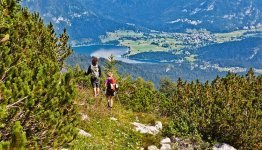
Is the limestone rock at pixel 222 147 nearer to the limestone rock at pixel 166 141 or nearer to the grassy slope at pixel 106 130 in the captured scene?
the limestone rock at pixel 166 141

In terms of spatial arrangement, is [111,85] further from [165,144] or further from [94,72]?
[165,144]

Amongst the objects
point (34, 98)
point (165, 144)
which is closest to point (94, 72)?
point (165, 144)

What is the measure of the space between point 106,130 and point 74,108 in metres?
7.66

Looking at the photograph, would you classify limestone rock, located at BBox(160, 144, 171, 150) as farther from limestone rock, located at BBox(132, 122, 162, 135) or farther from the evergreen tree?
the evergreen tree

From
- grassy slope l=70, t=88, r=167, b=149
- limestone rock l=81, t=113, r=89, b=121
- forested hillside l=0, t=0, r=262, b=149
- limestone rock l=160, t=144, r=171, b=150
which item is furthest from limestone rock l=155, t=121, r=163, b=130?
limestone rock l=81, t=113, r=89, b=121

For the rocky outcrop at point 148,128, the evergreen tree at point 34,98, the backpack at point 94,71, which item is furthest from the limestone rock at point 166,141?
the evergreen tree at point 34,98

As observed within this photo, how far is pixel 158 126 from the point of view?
27.6 metres

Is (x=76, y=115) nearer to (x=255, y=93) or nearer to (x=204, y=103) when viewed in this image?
(x=204, y=103)

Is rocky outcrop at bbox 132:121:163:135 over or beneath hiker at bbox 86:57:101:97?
beneath

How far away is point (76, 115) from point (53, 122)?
240 cm

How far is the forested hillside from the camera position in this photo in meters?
12.8

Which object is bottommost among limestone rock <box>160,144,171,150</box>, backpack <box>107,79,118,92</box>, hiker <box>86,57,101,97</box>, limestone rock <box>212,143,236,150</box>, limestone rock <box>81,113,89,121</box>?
limestone rock <box>212,143,236,150</box>

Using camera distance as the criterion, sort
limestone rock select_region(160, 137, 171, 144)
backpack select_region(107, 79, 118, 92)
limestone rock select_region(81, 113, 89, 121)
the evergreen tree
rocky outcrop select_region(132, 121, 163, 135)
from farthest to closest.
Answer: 1. backpack select_region(107, 79, 118, 92)
2. rocky outcrop select_region(132, 121, 163, 135)
3. limestone rock select_region(81, 113, 89, 121)
4. limestone rock select_region(160, 137, 171, 144)
5. the evergreen tree

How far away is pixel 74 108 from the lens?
52.3ft
